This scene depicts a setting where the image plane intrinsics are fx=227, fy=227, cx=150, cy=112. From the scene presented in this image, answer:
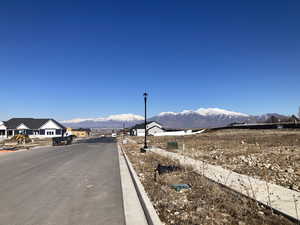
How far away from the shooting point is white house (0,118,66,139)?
65.9 metres

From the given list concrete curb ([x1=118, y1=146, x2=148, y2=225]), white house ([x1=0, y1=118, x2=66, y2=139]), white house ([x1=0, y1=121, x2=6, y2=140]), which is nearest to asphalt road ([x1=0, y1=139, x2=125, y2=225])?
concrete curb ([x1=118, y1=146, x2=148, y2=225])

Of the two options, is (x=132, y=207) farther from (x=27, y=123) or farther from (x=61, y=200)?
(x=27, y=123)

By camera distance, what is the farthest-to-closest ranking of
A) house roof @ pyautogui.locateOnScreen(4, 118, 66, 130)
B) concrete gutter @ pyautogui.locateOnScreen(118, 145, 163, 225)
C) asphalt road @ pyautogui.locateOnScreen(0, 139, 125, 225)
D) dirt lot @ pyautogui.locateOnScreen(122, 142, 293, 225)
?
house roof @ pyautogui.locateOnScreen(4, 118, 66, 130)
asphalt road @ pyautogui.locateOnScreen(0, 139, 125, 225)
concrete gutter @ pyautogui.locateOnScreen(118, 145, 163, 225)
dirt lot @ pyautogui.locateOnScreen(122, 142, 293, 225)

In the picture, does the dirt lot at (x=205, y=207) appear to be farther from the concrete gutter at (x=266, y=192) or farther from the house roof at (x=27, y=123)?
the house roof at (x=27, y=123)

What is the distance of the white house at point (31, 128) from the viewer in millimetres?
65863

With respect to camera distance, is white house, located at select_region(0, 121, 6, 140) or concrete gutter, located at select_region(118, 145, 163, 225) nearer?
concrete gutter, located at select_region(118, 145, 163, 225)

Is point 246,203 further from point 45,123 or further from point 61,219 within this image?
point 45,123

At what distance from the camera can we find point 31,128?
6938cm

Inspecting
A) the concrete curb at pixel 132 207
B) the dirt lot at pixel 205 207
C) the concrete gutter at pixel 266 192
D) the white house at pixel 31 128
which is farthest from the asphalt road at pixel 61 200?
the white house at pixel 31 128

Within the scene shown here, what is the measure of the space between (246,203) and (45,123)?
7606 cm

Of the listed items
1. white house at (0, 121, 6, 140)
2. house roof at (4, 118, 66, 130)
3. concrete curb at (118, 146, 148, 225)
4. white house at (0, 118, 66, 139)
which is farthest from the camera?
house roof at (4, 118, 66, 130)

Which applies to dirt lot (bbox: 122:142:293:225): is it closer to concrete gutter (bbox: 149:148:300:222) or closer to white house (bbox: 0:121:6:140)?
concrete gutter (bbox: 149:148:300:222)

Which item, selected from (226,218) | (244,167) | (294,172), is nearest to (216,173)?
(244,167)

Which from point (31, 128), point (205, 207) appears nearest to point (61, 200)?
point (205, 207)
